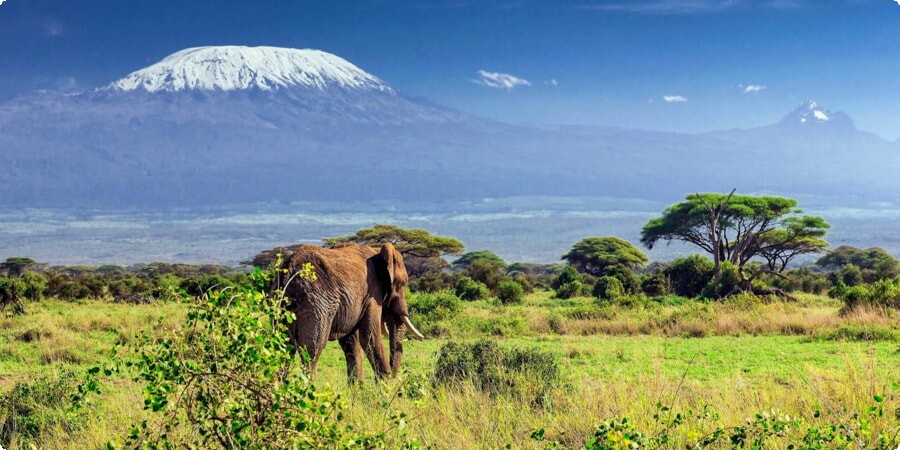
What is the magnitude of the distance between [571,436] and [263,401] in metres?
2.98

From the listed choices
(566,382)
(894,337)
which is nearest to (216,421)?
(566,382)

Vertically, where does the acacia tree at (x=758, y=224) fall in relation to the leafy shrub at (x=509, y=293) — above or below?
above

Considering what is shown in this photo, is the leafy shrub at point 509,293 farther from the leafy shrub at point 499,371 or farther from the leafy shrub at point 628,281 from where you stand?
the leafy shrub at point 499,371

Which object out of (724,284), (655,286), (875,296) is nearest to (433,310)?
(875,296)

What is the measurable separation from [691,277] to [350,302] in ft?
66.0

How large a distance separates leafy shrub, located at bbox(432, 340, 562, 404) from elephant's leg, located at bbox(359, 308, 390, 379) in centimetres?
58

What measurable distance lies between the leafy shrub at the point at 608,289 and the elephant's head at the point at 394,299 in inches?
549

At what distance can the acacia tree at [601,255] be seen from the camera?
1773 inches

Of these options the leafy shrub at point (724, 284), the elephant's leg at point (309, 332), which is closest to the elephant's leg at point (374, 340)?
the elephant's leg at point (309, 332)

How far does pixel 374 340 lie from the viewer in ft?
30.7

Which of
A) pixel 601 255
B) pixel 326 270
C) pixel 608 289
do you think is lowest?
pixel 601 255

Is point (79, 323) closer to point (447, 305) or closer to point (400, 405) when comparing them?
point (447, 305)

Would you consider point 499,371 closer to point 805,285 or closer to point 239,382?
point 239,382

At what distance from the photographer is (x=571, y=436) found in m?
7.13
